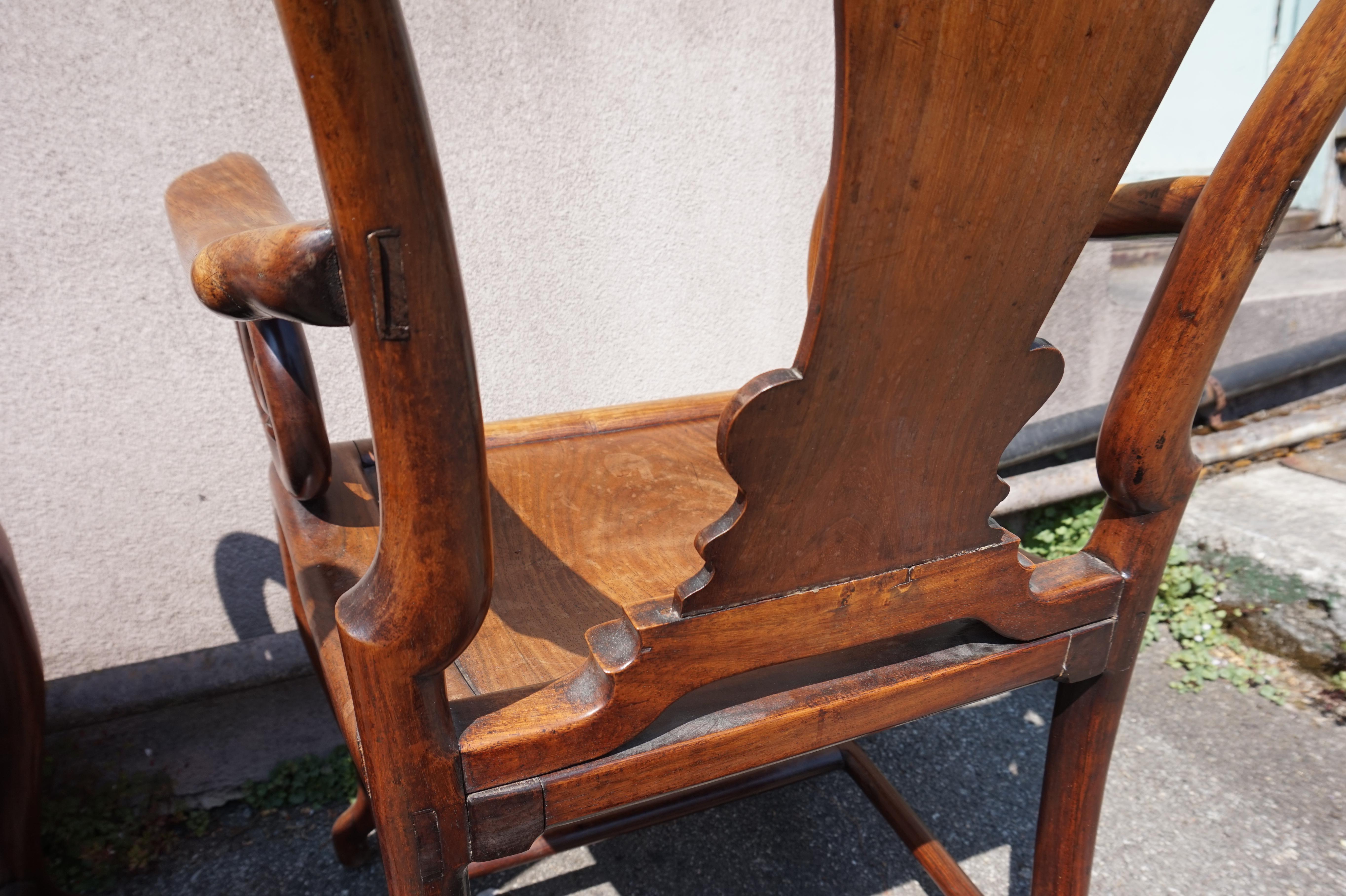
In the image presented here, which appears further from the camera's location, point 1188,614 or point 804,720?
point 1188,614

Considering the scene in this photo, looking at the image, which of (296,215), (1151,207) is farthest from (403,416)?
(296,215)

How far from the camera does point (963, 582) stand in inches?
24.5

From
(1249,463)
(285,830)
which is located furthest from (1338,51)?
(1249,463)

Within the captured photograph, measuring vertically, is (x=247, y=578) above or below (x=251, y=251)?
below

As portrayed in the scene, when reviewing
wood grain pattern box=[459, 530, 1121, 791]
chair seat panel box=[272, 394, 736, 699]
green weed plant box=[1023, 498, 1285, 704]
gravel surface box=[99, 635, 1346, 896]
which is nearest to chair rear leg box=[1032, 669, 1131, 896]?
wood grain pattern box=[459, 530, 1121, 791]

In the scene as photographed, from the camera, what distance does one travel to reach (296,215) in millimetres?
1383

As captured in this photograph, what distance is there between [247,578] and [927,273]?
1.44 metres

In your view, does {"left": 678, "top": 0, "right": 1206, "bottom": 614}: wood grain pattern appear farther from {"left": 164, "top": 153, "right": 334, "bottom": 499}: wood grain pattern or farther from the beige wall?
the beige wall

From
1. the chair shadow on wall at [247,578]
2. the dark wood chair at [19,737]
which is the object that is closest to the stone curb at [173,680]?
the chair shadow on wall at [247,578]

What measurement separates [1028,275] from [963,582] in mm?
239

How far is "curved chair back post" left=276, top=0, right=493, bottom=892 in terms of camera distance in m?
0.36

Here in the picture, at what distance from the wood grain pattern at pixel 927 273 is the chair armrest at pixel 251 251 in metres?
0.23

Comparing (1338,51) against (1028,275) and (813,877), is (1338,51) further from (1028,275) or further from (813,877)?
(813,877)

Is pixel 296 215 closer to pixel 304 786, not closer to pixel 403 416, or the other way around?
pixel 304 786
